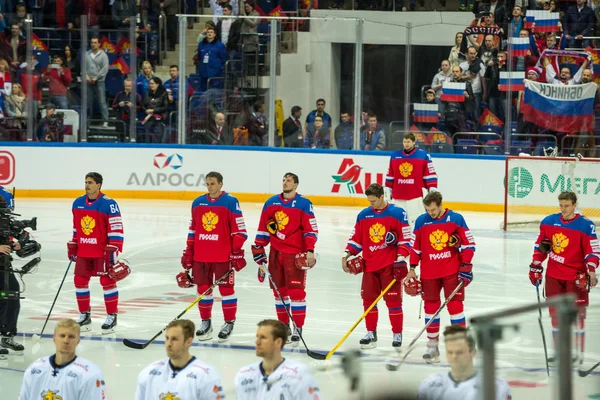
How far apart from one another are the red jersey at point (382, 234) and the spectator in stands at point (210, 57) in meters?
8.88

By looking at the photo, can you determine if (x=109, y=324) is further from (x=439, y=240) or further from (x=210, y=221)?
(x=439, y=240)

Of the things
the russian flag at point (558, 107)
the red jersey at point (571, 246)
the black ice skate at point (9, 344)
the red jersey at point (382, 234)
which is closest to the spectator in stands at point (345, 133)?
the russian flag at point (558, 107)

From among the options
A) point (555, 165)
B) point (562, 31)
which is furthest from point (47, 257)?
→ point (562, 31)

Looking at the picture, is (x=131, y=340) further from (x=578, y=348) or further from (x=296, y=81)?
(x=296, y=81)

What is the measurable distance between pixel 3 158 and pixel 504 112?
25.0ft

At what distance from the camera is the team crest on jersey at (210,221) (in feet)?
28.2

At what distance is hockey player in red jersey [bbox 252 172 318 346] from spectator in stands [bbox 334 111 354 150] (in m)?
8.07

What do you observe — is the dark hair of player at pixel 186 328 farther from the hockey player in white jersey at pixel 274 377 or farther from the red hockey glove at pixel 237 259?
the red hockey glove at pixel 237 259

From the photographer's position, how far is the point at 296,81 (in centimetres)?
1655

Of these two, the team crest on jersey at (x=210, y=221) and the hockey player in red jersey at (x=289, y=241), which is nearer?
the hockey player in red jersey at (x=289, y=241)

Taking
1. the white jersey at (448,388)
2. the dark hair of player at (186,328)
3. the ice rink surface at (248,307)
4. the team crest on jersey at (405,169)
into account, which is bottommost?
the ice rink surface at (248,307)

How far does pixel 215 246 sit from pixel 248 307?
54.7 inches

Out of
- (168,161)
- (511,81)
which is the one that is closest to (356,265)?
(511,81)

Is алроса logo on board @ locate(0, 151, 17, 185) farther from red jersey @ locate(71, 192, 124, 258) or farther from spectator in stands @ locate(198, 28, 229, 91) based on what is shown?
red jersey @ locate(71, 192, 124, 258)
